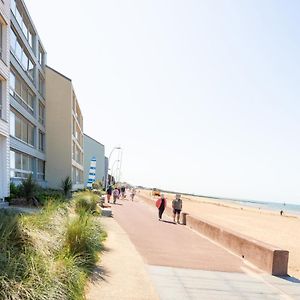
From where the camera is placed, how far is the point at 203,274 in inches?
329

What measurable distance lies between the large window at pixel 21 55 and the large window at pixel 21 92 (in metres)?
1.23

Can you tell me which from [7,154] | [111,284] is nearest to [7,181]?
[7,154]

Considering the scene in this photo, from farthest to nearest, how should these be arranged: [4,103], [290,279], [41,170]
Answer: [41,170] → [4,103] → [290,279]

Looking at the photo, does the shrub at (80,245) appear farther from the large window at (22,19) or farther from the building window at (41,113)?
the building window at (41,113)

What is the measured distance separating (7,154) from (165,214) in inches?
421

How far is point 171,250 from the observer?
1105 centimetres

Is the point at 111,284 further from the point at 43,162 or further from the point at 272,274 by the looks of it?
the point at 43,162

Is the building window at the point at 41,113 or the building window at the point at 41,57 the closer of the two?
the building window at the point at 41,113

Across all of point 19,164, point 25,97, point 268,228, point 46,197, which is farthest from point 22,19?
point 268,228

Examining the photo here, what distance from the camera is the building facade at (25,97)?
24.7 metres

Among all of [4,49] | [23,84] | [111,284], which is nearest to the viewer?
[111,284]

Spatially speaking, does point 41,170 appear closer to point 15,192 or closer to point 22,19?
point 22,19

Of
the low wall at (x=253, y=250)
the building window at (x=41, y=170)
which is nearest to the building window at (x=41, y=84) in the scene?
the building window at (x=41, y=170)

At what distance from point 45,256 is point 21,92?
23.9 metres
